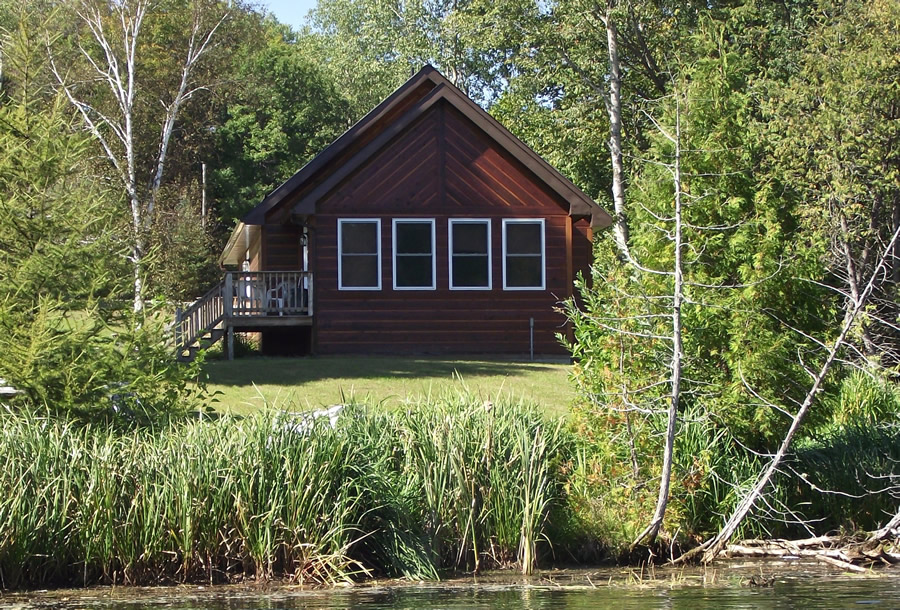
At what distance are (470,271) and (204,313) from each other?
5.93 metres

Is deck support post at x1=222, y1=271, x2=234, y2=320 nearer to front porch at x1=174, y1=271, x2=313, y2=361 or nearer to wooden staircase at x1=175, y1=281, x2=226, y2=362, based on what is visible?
front porch at x1=174, y1=271, x2=313, y2=361

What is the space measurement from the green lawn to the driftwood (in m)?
6.16

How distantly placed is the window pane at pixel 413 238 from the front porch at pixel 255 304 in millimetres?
2154

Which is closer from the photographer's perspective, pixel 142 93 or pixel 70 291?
pixel 70 291

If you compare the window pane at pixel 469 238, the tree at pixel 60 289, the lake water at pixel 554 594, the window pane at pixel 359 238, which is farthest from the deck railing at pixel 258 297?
the lake water at pixel 554 594

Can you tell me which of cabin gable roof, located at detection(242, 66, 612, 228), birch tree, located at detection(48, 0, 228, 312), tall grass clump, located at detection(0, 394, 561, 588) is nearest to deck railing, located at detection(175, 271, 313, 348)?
cabin gable roof, located at detection(242, 66, 612, 228)

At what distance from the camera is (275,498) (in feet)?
35.1

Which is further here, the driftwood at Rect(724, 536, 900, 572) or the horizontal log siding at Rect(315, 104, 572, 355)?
the horizontal log siding at Rect(315, 104, 572, 355)

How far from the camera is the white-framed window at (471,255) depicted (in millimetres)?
24953

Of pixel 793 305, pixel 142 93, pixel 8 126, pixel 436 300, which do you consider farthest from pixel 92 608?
pixel 142 93

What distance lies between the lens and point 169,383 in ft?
42.5

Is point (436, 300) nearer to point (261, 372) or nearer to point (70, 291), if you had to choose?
point (261, 372)

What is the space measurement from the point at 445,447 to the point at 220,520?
92.4 inches

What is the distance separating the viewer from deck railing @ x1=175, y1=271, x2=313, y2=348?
2456 cm
